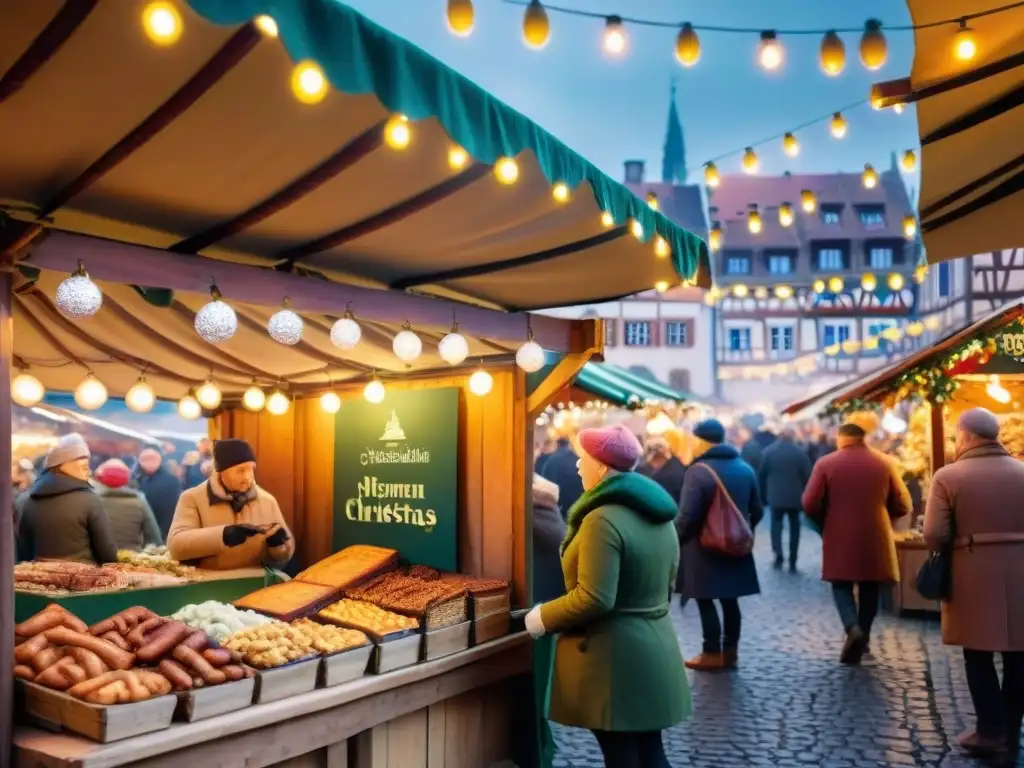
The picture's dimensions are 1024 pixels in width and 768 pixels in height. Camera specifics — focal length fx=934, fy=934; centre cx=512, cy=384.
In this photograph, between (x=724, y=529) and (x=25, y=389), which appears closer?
(x=25, y=389)

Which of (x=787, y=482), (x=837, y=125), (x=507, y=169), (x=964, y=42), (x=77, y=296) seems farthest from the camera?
(x=787, y=482)

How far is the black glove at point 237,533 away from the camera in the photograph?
5.50m

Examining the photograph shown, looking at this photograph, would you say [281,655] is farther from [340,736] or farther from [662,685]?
[662,685]

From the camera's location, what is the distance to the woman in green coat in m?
3.88

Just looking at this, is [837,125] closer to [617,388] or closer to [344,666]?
[617,388]

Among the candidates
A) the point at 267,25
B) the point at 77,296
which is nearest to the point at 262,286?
the point at 77,296

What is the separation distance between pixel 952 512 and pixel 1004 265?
78.7 feet

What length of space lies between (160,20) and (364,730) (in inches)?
120

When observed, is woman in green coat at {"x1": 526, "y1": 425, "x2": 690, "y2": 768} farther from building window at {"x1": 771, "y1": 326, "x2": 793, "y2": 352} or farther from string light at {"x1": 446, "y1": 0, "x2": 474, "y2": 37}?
building window at {"x1": 771, "y1": 326, "x2": 793, "y2": 352}

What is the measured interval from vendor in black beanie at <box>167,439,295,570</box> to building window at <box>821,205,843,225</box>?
40.6m

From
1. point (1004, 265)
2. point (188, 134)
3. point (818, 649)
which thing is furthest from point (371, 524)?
point (1004, 265)

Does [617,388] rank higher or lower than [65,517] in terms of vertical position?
higher

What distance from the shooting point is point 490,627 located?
4.84 meters

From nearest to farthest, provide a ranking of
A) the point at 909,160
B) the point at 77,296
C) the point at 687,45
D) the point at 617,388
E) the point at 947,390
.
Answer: the point at 77,296 → the point at 687,45 → the point at 947,390 → the point at 909,160 → the point at 617,388
